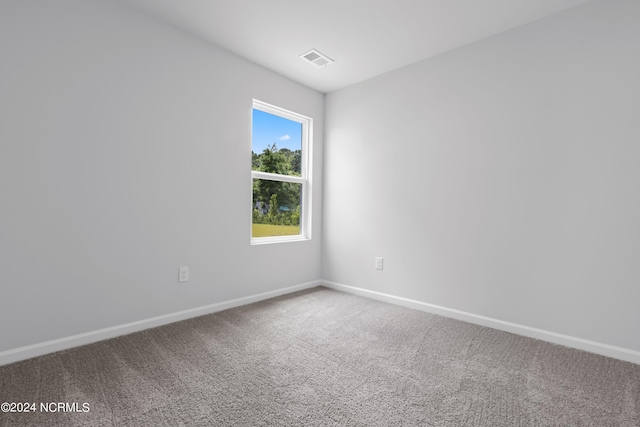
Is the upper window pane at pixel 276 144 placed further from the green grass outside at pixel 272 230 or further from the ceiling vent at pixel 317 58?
the ceiling vent at pixel 317 58

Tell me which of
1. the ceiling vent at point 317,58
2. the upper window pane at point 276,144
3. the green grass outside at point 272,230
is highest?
the ceiling vent at point 317,58

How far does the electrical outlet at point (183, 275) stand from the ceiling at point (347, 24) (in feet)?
6.65

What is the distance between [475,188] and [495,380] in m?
1.53

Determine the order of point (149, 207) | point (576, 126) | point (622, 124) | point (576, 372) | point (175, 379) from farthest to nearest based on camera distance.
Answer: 1. point (149, 207)
2. point (576, 126)
3. point (622, 124)
4. point (576, 372)
5. point (175, 379)

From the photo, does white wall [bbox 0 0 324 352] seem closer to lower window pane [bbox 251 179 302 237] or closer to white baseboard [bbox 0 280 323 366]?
white baseboard [bbox 0 280 323 366]

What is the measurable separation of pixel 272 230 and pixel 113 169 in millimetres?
1635

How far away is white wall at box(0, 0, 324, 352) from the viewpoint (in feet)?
6.14

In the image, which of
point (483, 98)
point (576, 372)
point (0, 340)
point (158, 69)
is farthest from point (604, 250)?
point (0, 340)

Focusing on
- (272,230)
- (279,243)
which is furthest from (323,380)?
(272,230)

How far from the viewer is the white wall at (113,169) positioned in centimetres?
187

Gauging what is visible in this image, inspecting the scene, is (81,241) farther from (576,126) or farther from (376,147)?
(576,126)

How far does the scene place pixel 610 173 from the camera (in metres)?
2.08

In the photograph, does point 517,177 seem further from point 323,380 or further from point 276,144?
point 276,144

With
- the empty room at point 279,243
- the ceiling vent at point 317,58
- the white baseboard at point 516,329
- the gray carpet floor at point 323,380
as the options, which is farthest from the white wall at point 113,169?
the white baseboard at point 516,329
